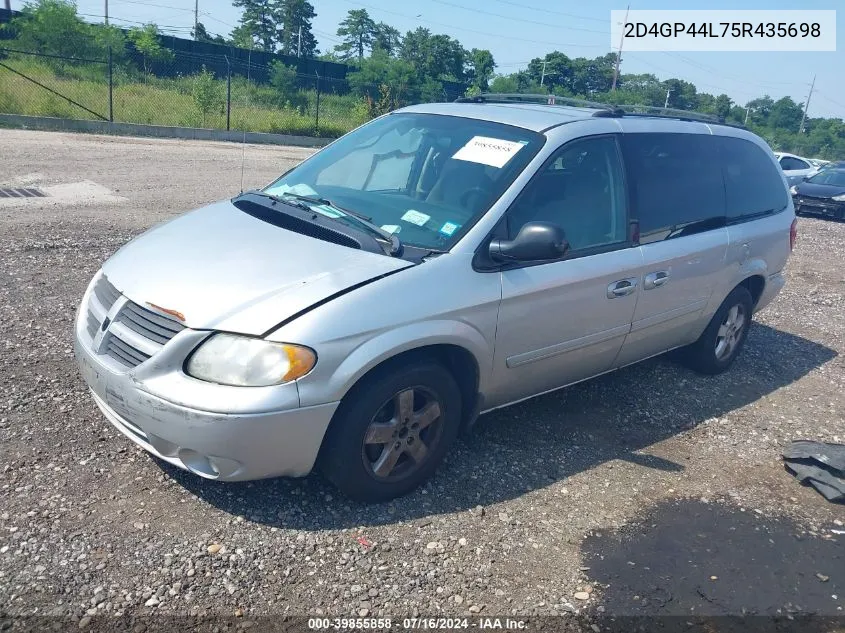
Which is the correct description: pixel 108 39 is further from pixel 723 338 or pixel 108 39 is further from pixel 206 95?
pixel 723 338

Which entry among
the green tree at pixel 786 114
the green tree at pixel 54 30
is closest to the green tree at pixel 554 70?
the green tree at pixel 786 114

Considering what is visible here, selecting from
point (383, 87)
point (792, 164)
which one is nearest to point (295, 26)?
point (383, 87)

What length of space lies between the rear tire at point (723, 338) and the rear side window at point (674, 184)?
2.50 feet

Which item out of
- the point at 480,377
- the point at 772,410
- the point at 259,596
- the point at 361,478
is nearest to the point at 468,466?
the point at 480,377

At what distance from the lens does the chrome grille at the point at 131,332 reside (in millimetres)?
3127

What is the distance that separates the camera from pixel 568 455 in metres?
4.27

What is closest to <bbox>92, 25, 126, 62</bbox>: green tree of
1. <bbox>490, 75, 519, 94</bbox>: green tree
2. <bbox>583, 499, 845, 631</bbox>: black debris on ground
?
<bbox>490, 75, 519, 94</bbox>: green tree

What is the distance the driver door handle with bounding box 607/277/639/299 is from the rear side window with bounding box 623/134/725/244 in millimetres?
282

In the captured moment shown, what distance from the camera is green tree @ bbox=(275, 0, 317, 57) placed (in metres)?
64.5

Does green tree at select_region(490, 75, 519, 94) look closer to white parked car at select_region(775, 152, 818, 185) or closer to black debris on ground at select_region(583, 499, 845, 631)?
white parked car at select_region(775, 152, 818, 185)

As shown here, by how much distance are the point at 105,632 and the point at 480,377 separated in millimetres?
2005

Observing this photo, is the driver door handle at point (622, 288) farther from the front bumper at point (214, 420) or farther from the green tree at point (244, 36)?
the green tree at point (244, 36)

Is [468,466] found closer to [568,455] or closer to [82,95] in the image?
[568,455]

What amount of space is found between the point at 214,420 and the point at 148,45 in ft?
101
